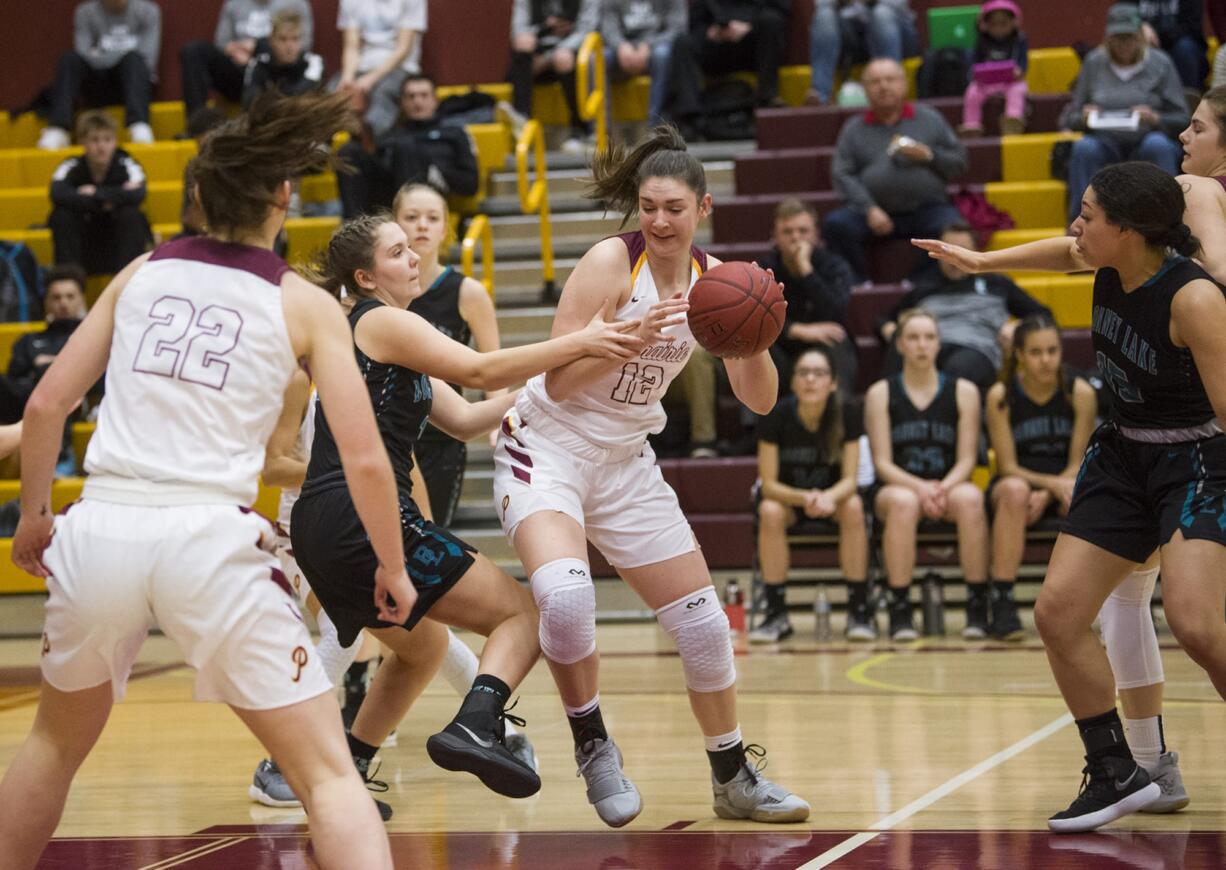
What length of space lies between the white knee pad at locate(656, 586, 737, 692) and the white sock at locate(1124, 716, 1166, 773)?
1.18 m

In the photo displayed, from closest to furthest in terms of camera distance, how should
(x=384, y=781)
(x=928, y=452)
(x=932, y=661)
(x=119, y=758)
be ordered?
(x=384, y=781)
(x=119, y=758)
(x=932, y=661)
(x=928, y=452)

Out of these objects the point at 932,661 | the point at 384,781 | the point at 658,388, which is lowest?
the point at 932,661

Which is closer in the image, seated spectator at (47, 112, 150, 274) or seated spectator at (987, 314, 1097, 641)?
seated spectator at (987, 314, 1097, 641)

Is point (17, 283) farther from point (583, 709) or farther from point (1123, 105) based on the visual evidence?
point (583, 709)

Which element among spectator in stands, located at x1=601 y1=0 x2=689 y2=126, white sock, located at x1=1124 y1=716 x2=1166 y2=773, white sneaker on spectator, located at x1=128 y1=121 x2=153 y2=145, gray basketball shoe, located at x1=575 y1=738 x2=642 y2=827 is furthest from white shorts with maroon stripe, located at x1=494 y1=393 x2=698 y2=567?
white sneaker on spectator, located at x1=128 y1=121 x2=153 y2=145

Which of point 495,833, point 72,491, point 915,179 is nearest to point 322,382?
point 495,833

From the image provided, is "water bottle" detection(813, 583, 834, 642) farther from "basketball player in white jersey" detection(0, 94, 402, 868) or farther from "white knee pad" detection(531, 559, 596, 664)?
"basketball player in white jersey" detection(0, 94, 402, 868)

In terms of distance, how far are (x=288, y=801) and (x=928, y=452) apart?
4.69 metres

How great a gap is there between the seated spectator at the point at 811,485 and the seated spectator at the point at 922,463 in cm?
15

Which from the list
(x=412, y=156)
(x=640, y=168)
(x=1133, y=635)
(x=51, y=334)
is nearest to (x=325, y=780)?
(x=640, y=168)

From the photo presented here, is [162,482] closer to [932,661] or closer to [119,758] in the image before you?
[119,758]

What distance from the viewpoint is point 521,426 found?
4633 mm

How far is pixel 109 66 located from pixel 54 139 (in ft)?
2.51

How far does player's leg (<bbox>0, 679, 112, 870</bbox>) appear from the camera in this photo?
3236 mm
